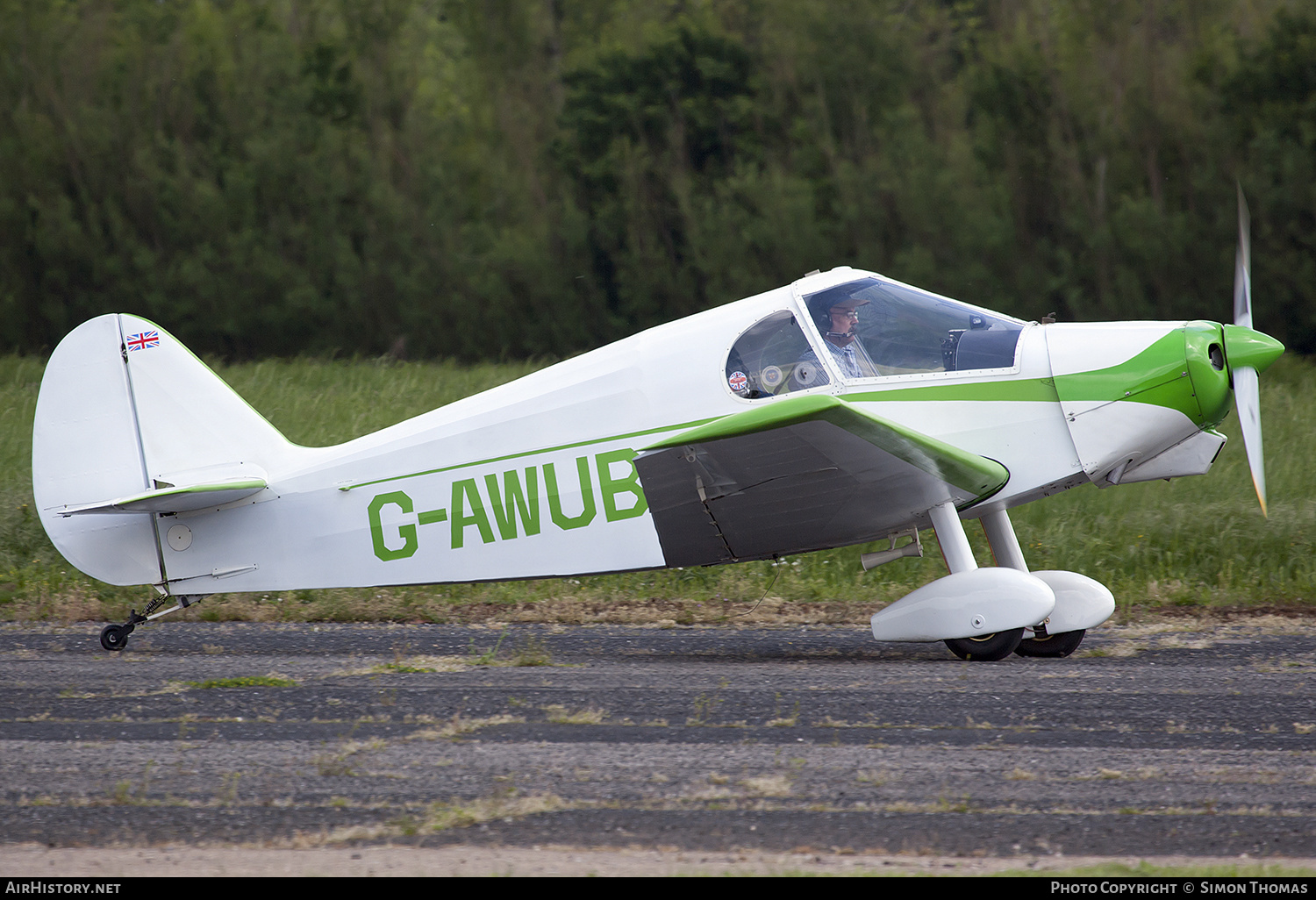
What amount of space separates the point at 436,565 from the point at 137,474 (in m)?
1.93

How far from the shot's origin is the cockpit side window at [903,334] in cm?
706

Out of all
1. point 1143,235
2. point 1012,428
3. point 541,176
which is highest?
point 541,176

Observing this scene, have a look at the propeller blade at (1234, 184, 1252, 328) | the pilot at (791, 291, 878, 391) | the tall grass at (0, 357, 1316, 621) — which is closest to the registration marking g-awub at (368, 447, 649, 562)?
the pilot at (791, 291, 878, 391)

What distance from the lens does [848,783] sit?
4781 millimetres

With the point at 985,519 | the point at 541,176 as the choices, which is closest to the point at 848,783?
the point at 985,519

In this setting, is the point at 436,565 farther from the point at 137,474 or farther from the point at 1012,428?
the point at 1012,428

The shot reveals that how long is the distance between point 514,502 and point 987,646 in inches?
110

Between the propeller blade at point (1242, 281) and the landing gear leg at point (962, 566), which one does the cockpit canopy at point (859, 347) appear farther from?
the propeller blade at point (1242, 281)

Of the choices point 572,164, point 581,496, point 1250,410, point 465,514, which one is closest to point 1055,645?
point 1250,410

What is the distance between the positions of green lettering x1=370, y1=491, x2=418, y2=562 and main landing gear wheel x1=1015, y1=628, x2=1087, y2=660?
3.62m

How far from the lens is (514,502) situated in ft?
24.0

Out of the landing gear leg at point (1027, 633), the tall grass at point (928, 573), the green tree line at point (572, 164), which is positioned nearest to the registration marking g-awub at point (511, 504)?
the tall grass at point (928, 573)

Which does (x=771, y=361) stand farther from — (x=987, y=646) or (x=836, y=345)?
(x=987, y=646)

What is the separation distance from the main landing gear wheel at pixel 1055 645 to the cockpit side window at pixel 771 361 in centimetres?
210
